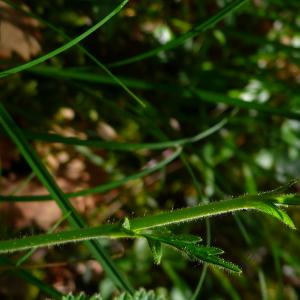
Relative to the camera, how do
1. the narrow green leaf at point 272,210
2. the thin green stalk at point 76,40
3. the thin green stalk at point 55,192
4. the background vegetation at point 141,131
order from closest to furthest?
the narrow green leaf at point 272,210
the thin green stalk at point 76,40
the thin green stalk at point 55,192
the background vegetation at point 141,131

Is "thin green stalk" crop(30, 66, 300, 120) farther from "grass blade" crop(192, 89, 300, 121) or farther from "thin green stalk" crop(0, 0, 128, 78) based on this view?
"thin green stalk" crop(0, 0, 128, 78)

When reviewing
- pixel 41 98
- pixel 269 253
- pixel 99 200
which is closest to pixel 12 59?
pixel 41 98

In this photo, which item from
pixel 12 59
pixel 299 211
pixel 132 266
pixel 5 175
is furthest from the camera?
pixel 299 211

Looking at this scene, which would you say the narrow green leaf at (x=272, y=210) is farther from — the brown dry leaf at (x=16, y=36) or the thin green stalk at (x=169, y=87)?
the brown dry leaf at (x=16, y=36)

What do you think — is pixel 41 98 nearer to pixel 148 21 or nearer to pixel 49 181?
pixel 148 21

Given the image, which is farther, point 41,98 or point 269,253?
point 269,253

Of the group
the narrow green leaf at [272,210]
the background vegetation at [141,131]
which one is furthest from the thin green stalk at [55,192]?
the narrow green leaf at [272,210]

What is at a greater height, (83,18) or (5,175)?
(83,18)

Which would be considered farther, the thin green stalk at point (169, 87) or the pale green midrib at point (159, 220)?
the thin green stalk at point (169, 87)
